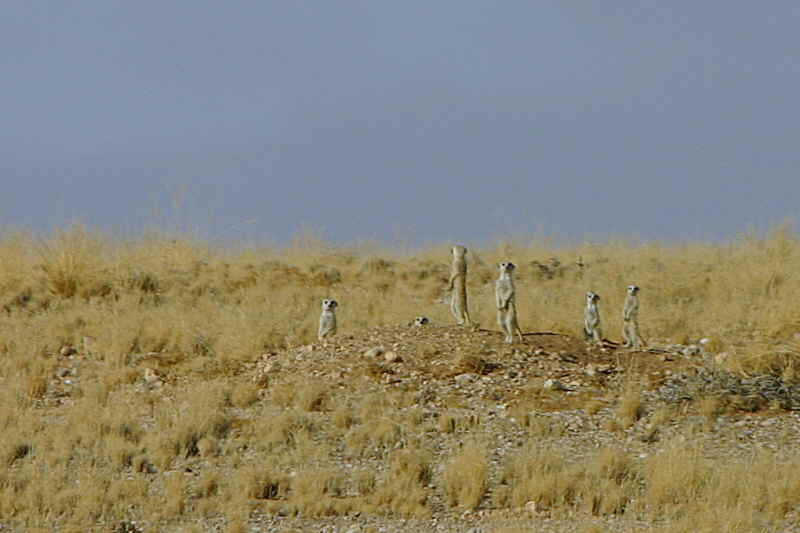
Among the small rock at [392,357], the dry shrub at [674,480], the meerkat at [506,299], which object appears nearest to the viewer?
the dry shrub at [674,480]

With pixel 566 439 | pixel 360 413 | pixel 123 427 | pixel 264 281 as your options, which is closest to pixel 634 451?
pixel 566 439

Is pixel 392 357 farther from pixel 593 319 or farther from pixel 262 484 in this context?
pixel 262 484

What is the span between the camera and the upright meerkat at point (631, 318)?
38.8 feet

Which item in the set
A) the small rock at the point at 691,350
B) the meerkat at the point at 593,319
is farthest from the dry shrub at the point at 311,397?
the small rock at the point at 691,350

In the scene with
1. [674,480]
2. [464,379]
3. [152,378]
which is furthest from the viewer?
[152,378]

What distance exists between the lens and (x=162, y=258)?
18750mm

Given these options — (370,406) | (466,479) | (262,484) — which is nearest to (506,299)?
(370,406)

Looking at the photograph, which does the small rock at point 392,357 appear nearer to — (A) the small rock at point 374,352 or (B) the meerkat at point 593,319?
(A) the small rock at point 374,352

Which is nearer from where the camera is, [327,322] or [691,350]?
[691,350]

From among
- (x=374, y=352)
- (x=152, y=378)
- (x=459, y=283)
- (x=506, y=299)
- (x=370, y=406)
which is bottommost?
(x=370, y=406)

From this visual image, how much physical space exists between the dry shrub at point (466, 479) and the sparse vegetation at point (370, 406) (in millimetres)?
17

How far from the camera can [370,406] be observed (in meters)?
10.3

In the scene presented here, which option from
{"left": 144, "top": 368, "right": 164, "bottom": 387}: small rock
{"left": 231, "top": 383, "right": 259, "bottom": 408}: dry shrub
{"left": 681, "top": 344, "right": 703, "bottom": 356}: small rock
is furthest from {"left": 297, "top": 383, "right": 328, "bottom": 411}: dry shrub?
{"left": 681, "top": 344, "right": 703, "bottom": 356}: small rock

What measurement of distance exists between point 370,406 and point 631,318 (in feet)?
10.5
